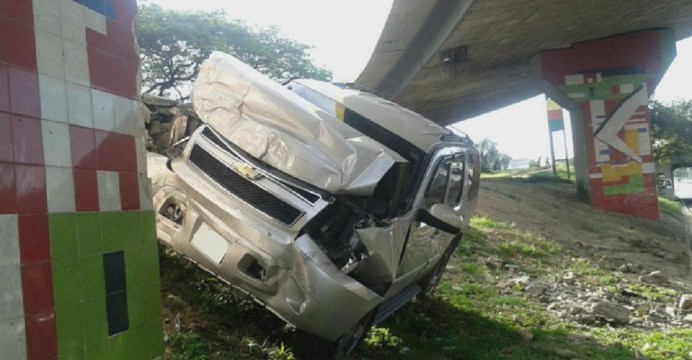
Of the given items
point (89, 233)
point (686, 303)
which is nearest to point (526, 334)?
point (686, 303)

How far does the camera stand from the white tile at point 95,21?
2.50m

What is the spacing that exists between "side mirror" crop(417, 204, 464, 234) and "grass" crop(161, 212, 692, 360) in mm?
1171

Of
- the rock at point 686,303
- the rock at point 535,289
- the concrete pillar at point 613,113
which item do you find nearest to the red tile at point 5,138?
the rock at point 535,289

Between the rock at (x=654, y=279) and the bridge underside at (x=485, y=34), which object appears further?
the bridge underside at (x=485, y=34)

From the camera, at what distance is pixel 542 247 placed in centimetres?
1150

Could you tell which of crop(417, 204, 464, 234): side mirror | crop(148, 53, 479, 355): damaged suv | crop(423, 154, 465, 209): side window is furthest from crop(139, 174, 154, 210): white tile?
crop(423, 154, 465, 209): side window

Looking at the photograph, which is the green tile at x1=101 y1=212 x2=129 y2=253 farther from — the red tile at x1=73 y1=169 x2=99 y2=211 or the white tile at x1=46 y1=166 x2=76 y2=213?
the white tile at x1=46 y1=166 x2=76 y2=213

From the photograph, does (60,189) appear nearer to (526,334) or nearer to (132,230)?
(132,230)

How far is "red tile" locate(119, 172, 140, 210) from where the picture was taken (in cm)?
263

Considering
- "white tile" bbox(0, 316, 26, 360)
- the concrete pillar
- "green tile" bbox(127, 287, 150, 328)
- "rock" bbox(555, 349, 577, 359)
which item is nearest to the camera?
"white tile" bbox(0, 316, 26, 360)

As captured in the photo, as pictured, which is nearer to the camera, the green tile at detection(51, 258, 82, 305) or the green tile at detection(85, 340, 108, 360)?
the green tile at detection(51, 258, 82, 305)

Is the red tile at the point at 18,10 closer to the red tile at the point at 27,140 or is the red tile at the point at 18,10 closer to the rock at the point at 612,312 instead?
the red tile at the point at 27,140

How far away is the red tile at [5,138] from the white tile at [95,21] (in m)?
0.63

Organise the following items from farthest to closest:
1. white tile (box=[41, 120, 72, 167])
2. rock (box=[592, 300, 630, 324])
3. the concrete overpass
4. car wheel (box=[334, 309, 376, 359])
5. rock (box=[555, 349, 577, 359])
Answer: the concrete overpass → rock (box=[592, 300, 630, 324]) → rock (box=[555, 349, 577, 359]) → car wheel (box=[334, 309, 376, 359]) → white tile (box=[41, 120, 72, 167])
